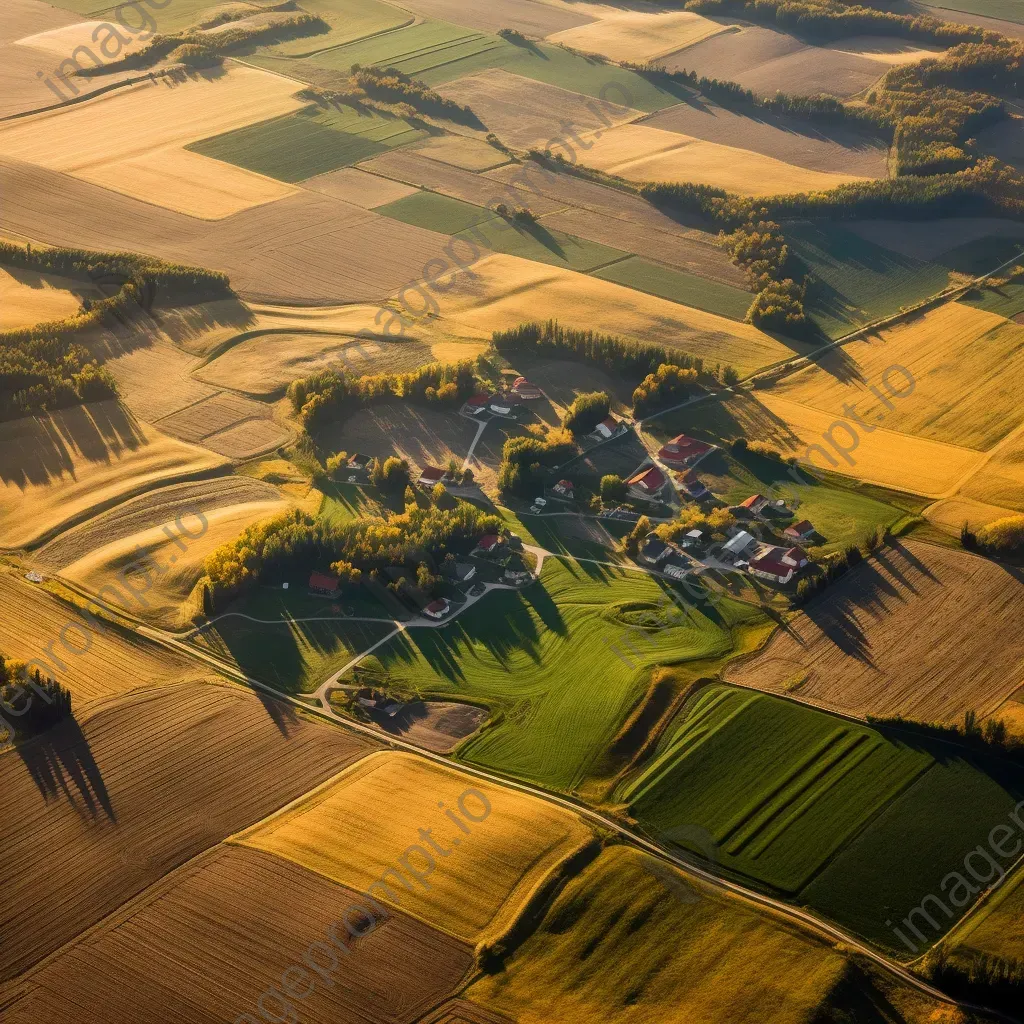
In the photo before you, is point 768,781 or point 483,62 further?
point 483,62

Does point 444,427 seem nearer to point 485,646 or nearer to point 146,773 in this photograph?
point 485,646

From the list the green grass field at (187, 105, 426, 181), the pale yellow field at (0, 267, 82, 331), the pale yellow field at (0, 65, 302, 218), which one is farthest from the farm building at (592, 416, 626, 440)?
the green grass field at (187, 105, 426, 181)

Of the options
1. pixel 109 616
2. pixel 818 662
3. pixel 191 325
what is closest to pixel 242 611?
Answer: pixel 109 616

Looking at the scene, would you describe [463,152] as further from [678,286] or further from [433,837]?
[433,837]

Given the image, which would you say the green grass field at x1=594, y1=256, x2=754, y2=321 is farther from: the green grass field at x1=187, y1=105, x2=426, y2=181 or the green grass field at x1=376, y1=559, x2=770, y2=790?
the green grass field at x1=376, y1=559, x2=770, y2=790

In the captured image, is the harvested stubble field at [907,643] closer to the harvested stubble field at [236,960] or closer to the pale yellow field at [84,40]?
the harvested stubble field at [236,960]

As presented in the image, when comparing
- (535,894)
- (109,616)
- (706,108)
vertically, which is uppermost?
(706,108)

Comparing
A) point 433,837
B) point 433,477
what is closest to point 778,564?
point 433,477
